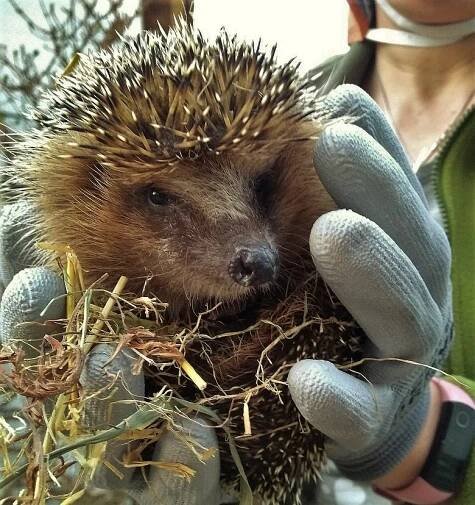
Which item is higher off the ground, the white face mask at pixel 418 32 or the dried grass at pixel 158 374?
the white face mask at pixel 418 32

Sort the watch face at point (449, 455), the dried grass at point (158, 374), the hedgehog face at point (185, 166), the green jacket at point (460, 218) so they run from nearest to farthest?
the dried grass at point (158, 374), the hedgehog face at point (185, 166), the watch face at point (449, 455), the green jacket at point (460, 218)

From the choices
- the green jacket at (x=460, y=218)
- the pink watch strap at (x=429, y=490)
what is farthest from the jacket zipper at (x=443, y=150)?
the pink watch strap at (x=429, y=490)

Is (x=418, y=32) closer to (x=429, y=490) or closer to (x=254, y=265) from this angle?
(x=254, y=265)

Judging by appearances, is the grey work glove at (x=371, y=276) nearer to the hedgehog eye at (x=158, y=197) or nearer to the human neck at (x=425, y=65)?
the hedgehog eye at (x=158, y=197)

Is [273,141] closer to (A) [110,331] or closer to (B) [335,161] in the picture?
(B) [335,161]

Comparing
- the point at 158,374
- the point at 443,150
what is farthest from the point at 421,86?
the point at 158,374

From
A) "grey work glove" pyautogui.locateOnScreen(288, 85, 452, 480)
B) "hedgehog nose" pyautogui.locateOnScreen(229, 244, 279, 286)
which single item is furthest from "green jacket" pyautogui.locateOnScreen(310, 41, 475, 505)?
"hedgehog nose" pyautogui.locateOnScreen(229, 244, 279, 286)

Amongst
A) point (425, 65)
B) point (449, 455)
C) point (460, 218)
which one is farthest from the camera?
point (425, 65)
